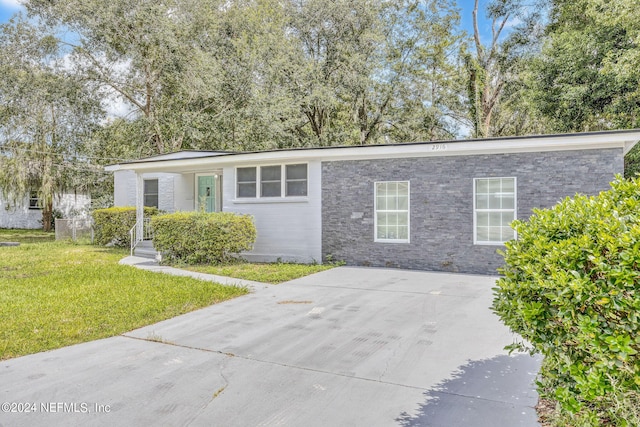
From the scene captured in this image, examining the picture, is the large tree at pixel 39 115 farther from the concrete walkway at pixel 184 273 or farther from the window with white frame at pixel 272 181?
the window with white frame at pixel 272 181

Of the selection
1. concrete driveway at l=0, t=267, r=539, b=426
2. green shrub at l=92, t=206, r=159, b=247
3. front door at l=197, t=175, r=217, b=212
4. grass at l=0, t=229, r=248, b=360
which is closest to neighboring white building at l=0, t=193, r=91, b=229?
green shrub at l=92, t=206, r=159, b=247

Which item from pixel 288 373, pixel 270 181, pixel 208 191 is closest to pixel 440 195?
pixel 270 181

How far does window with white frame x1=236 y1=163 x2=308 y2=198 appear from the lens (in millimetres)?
11141

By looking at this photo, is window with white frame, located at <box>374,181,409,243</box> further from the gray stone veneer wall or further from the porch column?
the porch column

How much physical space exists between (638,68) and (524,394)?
13.4 m

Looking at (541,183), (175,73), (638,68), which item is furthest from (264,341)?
(175,73)

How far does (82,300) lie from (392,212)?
22.3 feet

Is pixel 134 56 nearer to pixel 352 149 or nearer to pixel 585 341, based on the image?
pixel 352 149

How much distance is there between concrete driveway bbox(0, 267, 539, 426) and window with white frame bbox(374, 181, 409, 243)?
4.05 metres

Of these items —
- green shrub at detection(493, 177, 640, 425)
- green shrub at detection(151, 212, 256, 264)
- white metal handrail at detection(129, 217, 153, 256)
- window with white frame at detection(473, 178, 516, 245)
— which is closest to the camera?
green shrub at detection(493, 177, 640, 425)

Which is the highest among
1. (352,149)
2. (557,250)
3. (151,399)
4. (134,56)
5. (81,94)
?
(134,56)

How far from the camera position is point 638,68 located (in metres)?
12.3

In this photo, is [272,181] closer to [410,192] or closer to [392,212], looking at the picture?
[392,212]

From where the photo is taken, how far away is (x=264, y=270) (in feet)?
32.1
